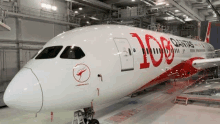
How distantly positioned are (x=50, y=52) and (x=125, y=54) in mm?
2538

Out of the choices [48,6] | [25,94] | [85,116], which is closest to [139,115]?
[85,116]

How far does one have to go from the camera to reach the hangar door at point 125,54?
6.11 meters

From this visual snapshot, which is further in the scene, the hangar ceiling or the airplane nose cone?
the hangar ceiling

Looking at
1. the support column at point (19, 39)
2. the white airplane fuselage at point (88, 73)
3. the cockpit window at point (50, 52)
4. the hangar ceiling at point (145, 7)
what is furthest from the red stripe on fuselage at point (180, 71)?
the support column at point (19, 39)

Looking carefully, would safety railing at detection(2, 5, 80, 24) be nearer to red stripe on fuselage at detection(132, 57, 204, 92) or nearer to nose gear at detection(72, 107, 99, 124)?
nose gear at detection(72, 107, 99, 124)

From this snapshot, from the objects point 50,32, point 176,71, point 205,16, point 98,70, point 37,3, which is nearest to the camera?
point 98,70

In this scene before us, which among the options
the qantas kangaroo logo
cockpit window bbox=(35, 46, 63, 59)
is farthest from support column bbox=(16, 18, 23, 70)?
the qantas kangaroo logo

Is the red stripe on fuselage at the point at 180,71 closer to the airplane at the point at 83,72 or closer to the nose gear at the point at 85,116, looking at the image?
the airplane at the point at 83,72

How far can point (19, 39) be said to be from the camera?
37.6 ft

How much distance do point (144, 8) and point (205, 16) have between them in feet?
43.2

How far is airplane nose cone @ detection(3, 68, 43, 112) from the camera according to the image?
4.23 meters

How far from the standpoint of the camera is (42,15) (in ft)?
42.7

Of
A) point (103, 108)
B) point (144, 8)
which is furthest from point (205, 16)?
point (103, 108)

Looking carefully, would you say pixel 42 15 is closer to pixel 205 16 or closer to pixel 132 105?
pixel 132 105
